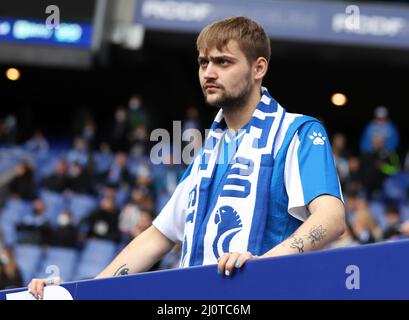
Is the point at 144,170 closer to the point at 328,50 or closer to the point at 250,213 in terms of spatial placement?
the point at 328,50

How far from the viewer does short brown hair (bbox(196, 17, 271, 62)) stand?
10.2ft

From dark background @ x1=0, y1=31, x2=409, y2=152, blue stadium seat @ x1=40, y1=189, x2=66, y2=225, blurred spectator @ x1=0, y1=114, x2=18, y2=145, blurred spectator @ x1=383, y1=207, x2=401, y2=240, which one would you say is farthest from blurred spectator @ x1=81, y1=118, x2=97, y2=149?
blurred spectator @ x1=383, y1=207, x2=401, y2=240

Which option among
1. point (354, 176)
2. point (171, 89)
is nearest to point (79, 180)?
point (354, 176)

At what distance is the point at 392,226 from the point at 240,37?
24.6 ft

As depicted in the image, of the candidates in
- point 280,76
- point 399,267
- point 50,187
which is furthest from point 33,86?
point 399,267

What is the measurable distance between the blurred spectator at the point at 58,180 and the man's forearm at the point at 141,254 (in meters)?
11.5

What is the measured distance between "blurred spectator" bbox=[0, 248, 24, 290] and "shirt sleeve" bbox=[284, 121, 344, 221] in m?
7.57

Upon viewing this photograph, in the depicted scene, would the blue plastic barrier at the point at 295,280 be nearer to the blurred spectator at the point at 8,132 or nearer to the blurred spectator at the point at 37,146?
the blurred spectator at the point at 37,146

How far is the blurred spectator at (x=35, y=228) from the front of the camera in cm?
1292

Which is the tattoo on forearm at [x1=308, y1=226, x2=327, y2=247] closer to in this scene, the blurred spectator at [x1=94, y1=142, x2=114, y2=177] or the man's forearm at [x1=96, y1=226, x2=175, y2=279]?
the man's forearm at [x1=96, y1=226, x2=175, y2=279]

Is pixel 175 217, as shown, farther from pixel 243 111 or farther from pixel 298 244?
pixel 298 244

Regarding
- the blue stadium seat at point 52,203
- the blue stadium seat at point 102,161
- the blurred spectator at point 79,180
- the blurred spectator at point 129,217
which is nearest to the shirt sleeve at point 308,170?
the blurred spectator at point 129,217

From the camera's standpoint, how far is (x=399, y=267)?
228 centimetres
